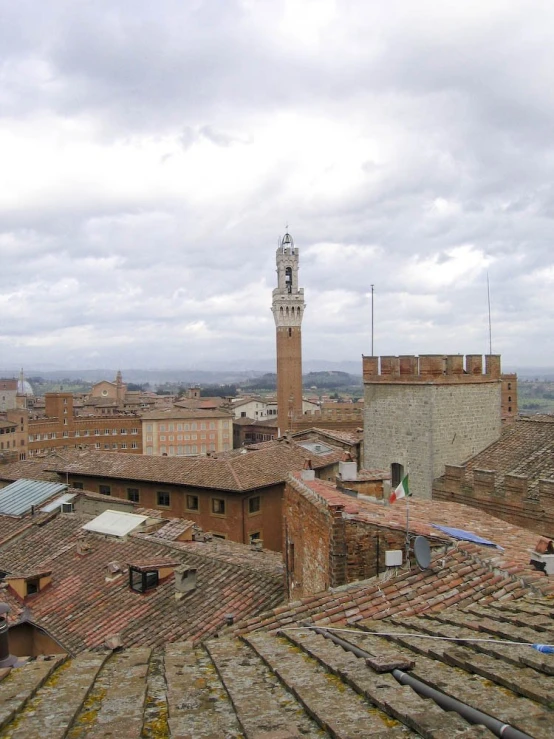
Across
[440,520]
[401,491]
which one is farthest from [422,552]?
[440,520]

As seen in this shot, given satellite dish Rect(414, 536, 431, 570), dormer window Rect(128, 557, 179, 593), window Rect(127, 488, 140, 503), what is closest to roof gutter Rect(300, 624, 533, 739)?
satellite dish Rect(414, 536, 431, 570)

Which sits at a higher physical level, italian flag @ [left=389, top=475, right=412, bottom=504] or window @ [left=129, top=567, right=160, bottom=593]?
italian flag @ [left=389, top=475, right=412, bottom=504]

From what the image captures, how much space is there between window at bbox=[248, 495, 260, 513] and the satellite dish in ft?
65.6

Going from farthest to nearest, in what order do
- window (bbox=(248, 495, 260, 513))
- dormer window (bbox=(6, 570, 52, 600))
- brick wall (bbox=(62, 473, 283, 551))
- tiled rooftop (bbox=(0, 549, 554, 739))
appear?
window (bbox=(248, 495, 260, 513)) < brick wall (bbox=(62, 473, 283, 551)) < dormer window (bbox=(6, 570, 52, 600)) < tiled rooftop (bbox=(0, 549, 554, 739))

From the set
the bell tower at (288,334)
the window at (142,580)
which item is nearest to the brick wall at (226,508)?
the window at (142,580)

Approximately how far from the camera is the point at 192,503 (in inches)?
1148

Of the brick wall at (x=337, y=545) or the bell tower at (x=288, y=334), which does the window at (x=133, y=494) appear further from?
the bell tower at (x=288, y=334)

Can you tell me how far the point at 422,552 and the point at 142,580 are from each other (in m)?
8.91

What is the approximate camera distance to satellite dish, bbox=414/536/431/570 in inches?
333

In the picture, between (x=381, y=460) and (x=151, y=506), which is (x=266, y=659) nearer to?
(x=381, y=460)

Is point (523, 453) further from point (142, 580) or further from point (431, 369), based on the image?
point (142, 580)

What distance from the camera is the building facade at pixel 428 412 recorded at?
20.3 meters

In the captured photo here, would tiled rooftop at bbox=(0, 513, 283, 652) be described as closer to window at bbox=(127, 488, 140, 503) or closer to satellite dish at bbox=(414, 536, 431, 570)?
satellite dish at bbox=(414, 536, 431, 570)

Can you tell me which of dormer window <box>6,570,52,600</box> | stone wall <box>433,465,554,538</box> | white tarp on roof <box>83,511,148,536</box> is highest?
stone wall <box>433,465,554,538</box>
